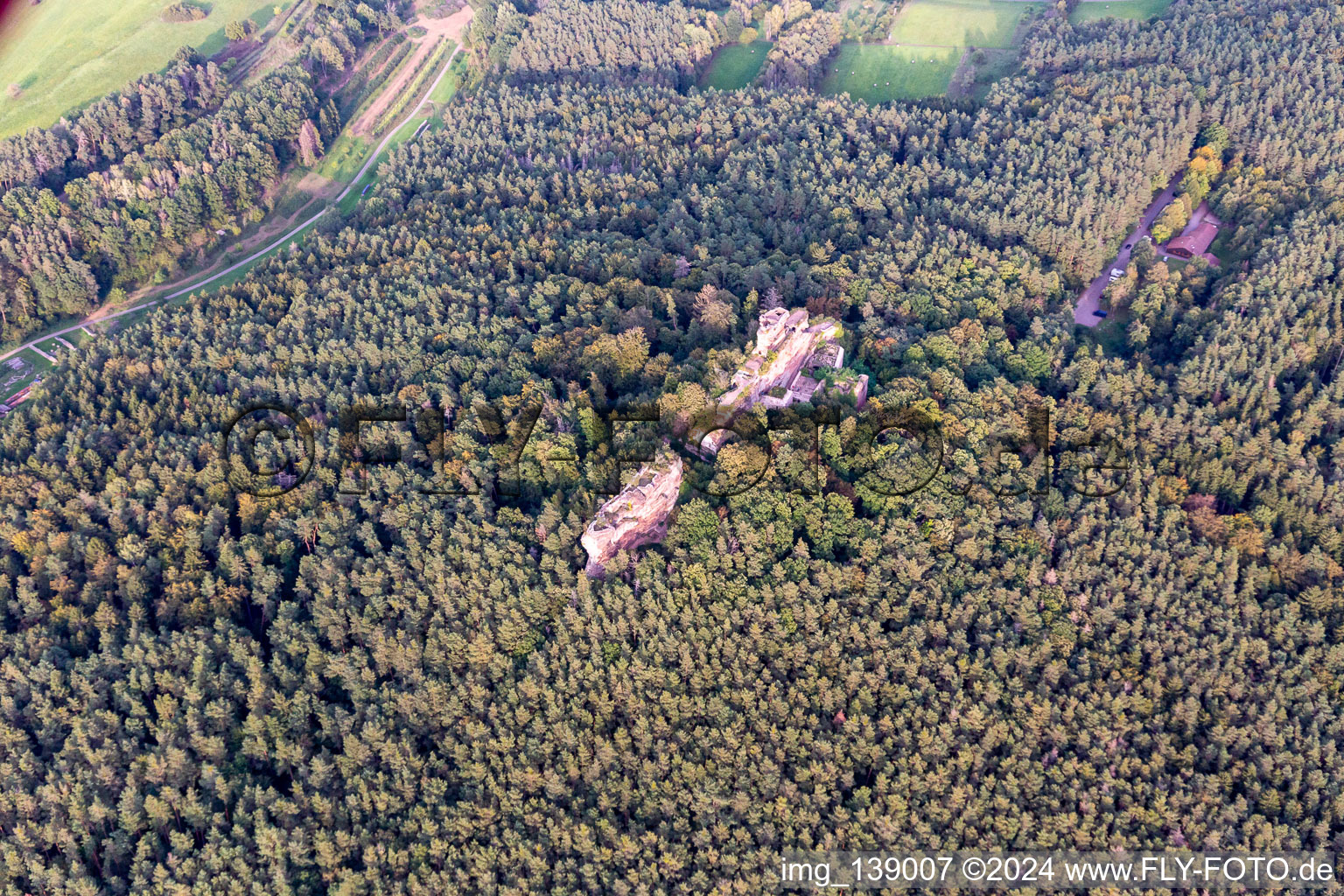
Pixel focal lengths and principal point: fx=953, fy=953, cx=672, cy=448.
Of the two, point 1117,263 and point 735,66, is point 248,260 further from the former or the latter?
point 1117,263

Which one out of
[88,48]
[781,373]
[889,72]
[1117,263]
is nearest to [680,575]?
[781,373]

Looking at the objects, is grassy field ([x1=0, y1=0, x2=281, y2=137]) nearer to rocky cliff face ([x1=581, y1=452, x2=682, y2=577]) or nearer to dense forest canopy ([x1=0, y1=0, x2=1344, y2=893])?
dense forest canopy ([x1=0, y1=0, x2=1344, y2=893])

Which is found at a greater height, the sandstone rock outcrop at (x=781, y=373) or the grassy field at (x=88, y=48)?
the grassy field at (x=88, y=48)

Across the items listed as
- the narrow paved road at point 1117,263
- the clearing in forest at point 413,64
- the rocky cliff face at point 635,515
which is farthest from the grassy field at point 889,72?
the rocky cliff face at point 635,515

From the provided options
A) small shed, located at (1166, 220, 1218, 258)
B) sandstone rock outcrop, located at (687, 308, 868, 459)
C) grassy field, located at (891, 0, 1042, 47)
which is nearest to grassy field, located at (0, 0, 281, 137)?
grassy field, located at (891, 0, 1042, 47)

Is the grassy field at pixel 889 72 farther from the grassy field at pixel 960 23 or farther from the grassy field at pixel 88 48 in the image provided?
the grassy field at pixel 88 48

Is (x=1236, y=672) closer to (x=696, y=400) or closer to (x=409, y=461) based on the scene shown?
(x=696, y=400)

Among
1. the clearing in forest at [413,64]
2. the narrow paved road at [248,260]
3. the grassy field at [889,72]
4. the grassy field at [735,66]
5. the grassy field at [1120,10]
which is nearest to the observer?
the narrow paved road at [248,260]
